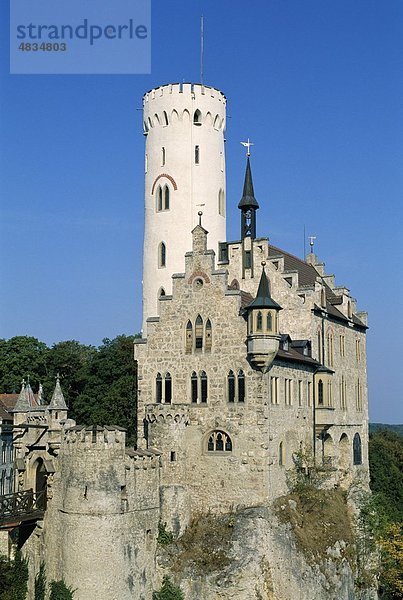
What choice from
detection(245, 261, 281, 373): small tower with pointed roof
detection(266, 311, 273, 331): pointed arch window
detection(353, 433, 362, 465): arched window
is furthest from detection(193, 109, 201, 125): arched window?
detection(353, 433, 362, 465): arched window

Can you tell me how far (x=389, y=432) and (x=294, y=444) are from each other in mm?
54015

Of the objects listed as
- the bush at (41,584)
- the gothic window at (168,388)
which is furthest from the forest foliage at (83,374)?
the bush at (41,584)

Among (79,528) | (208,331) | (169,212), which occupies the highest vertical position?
(169,212)

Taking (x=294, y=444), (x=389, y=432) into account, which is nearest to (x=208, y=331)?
(x=294, y=444)

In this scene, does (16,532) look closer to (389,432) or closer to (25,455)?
(25,455)

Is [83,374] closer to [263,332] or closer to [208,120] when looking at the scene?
[208,120]

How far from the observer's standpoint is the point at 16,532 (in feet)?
146

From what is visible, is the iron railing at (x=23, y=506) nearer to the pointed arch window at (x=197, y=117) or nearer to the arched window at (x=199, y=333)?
the arched window at (x=199, y=333)

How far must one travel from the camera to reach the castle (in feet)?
133

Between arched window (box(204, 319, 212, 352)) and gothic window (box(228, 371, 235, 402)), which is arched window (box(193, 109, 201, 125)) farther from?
gothic window (box(228, 371, 235, 402))

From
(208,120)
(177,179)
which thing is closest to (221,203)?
(177,179)

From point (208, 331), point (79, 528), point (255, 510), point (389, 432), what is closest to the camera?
point (79, 528)

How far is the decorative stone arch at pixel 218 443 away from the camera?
4481 centimetres

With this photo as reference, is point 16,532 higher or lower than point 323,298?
lower
